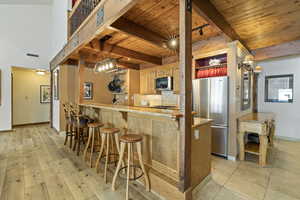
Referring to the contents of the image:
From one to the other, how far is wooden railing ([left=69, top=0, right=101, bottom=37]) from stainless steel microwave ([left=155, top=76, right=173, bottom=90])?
2.53 metres

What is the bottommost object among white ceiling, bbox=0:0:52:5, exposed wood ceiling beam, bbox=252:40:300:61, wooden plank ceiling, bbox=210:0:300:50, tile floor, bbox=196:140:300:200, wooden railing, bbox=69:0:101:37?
tile floor, bbox=196:140:300:200

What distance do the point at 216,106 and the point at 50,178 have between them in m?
3.34

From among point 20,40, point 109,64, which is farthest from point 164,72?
point 20,40

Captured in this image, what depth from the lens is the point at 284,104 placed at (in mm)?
4352

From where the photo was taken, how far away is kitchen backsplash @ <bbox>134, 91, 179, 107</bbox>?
4.67 m

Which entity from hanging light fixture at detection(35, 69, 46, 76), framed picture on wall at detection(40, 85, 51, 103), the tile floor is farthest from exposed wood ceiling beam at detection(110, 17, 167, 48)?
framed picture on wall at detection(40, 85, 51, 103)

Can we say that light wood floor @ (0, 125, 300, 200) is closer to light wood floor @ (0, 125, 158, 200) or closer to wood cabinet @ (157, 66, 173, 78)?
light wood floor @ (0, 125, 158, 200)

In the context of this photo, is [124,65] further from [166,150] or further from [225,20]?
[166,150]

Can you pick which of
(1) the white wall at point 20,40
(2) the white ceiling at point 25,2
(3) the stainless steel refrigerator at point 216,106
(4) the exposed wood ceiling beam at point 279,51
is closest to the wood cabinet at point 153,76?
(3) the stainless steel refrigerator at point 216,106

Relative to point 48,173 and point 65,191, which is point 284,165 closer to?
point 65,191

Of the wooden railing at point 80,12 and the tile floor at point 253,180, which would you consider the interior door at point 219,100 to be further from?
the wooden railing at point 80,12

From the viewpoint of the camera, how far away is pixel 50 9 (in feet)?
20.9

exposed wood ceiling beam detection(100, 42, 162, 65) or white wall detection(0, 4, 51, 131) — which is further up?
white wall detection(0, 4, 51, 131)

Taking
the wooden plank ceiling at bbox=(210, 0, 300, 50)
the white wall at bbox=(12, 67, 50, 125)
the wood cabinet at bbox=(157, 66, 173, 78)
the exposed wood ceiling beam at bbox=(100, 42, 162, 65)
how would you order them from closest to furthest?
the wooden plank ceiling at bbox=(210, 0, 300, 50), the exposed wood ceiling beam at bbox=(100, 42, 162, 65), the wood cabinet at bbox=(157, 66, 173, 78), the white wall at bbox=(12, 67, 50, 125)
